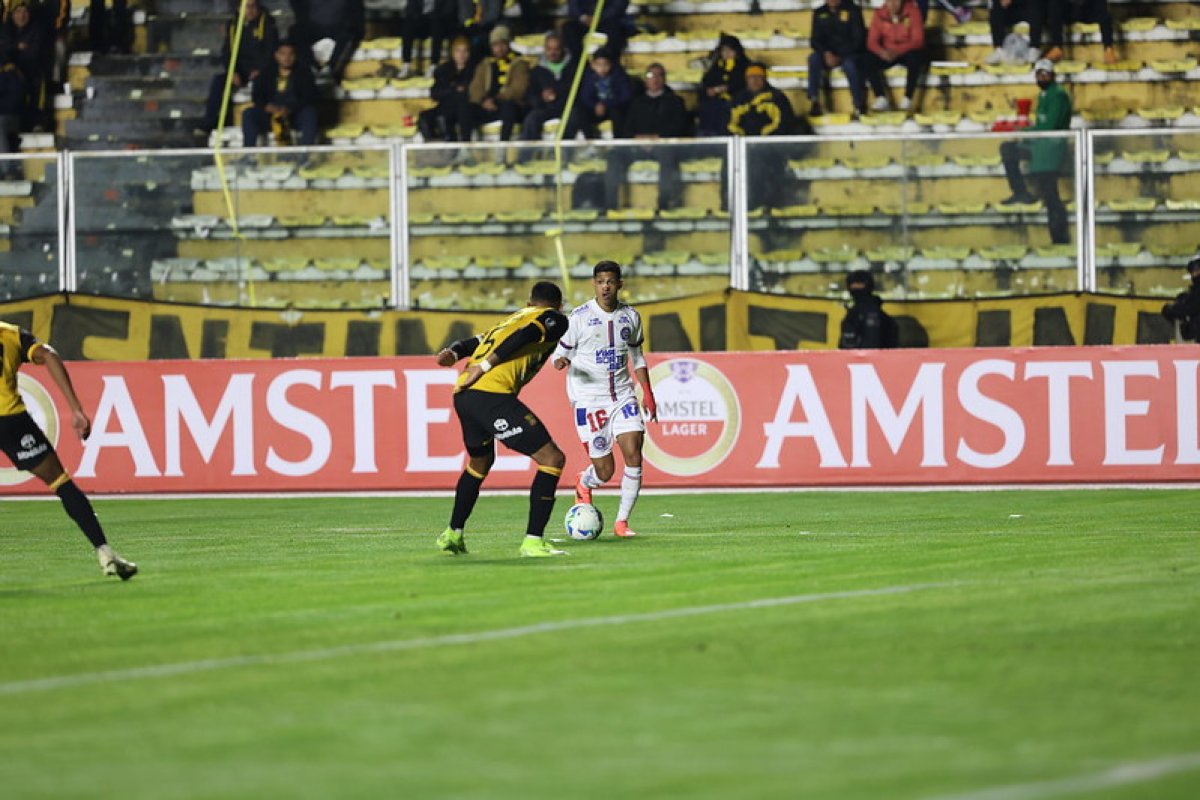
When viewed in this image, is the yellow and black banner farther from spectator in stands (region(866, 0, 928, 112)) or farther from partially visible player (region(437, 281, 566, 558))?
partially visible player (region(437, 281, 566, 558))

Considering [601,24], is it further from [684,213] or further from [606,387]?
[606,387]

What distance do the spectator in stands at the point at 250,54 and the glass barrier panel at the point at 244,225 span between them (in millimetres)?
5078

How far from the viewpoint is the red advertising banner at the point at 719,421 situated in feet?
73.6

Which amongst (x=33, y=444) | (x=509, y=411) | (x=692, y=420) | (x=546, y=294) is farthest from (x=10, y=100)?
(x=33, y=444)

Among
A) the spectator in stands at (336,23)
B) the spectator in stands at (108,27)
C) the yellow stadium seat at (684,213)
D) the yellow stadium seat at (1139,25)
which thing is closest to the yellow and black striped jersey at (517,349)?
the yellow stadium seat at (684,213)

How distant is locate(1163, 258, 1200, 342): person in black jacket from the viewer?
23094 mm

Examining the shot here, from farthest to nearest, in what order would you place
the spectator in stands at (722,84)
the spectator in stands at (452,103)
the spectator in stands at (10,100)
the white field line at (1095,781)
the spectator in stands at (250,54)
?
the spectator in stands at (10,100) → the spectator in stands at (250,54) → the spectator in stands at (452,103) → the spectator in stands at (722,84) → the white field line at (1095,781)

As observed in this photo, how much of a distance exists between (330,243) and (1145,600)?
50.0ft

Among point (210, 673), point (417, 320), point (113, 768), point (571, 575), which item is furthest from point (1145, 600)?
point (417, 320)

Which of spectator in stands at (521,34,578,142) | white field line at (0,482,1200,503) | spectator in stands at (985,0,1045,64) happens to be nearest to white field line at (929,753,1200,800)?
white field line at (0,482,1200,503)

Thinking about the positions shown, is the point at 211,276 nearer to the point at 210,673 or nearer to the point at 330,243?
the point at 330,243

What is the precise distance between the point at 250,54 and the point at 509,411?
16.3 metres

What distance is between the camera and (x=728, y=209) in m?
24.2

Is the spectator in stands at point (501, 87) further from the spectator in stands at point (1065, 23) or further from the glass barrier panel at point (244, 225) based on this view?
the spectator in stands at point (1065, 23)
